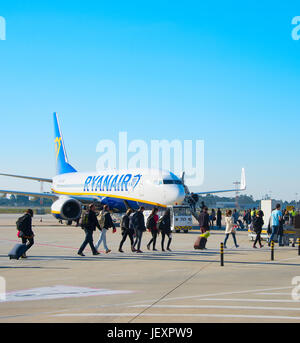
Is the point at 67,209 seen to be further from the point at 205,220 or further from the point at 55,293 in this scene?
the point at 55,293

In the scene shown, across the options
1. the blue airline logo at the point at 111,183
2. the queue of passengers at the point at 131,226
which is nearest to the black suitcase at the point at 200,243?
the queue of passengers at the point at 131,226

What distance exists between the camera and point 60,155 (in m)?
50.7

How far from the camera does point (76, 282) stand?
11.9 meters

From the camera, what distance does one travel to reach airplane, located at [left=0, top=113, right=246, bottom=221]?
112 ft

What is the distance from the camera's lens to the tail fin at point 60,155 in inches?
1959

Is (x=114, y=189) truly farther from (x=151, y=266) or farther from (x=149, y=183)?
(x=151, y=266)

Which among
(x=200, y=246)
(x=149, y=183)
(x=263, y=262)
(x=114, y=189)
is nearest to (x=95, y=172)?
(x=114, y=189)

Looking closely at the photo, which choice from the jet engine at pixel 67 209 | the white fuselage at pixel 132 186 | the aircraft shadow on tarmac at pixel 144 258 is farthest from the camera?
the jet engine at pixel 67 209

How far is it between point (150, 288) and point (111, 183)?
28.3m

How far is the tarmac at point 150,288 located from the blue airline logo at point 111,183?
59.2 feet

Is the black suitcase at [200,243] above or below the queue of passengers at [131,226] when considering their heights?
below

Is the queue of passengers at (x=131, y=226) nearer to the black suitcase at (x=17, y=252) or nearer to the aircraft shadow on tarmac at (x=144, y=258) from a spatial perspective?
the black suitcase at (x=17, y=252)
